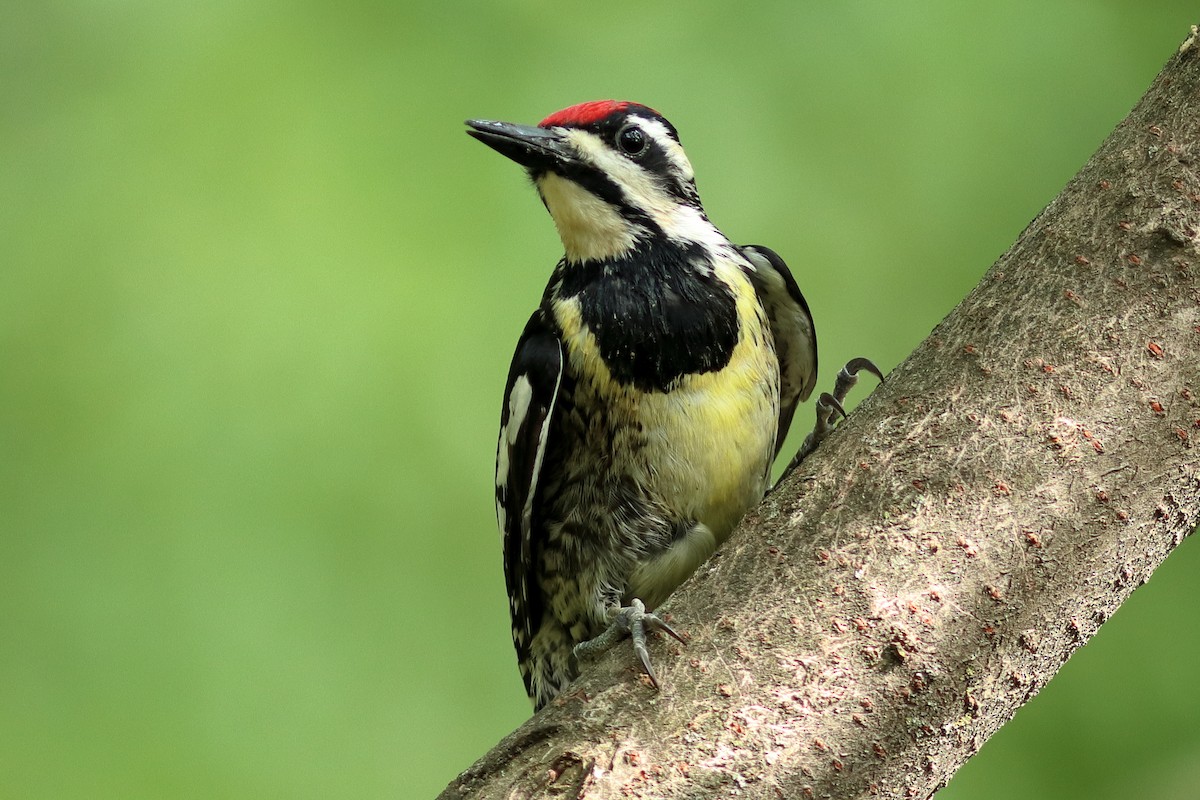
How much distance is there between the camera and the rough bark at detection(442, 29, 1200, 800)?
1431 millimetres

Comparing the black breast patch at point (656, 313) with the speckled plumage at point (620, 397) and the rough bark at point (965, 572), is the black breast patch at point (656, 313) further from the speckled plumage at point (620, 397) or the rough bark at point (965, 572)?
the rough bark at point (965, 572)

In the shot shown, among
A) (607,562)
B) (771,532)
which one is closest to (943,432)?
(771,532)

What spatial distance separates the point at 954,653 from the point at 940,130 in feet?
8.02

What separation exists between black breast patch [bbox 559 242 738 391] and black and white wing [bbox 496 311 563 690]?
10 cm

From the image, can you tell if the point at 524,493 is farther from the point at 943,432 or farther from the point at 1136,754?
the point at 1136,754

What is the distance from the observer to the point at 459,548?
3377 millimetres

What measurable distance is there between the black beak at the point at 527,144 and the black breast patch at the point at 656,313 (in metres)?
0.20

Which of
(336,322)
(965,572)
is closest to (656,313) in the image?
(965,572)

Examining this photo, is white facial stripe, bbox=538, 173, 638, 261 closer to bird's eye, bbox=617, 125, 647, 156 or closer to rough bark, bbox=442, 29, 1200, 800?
bird's eye, bbox=617, 125, 647, 156

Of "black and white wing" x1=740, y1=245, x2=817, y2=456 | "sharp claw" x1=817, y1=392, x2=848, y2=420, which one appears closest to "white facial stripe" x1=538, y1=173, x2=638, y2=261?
"black and white wing" x1=740, y1=245, x2=817, y2=456

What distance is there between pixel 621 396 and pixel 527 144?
50cm

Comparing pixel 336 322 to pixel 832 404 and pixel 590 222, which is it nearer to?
pixel 590 222

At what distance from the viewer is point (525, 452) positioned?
7.31ft

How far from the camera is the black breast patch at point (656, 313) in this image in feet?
7.14
